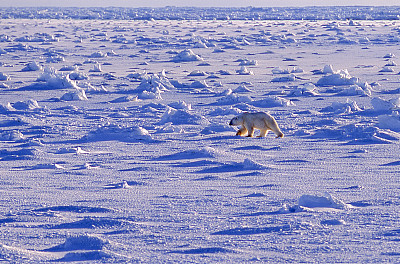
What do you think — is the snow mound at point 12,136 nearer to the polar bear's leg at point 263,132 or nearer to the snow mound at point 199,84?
the polar bear's leg at point 263,132

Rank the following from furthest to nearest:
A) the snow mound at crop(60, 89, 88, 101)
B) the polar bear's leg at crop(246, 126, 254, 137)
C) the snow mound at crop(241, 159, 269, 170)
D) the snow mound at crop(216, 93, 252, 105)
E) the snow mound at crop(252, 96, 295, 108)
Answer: the snow mound at crop(60, 89, 88, 101) → the snow mound at crop(216, 93, 252, 105) → the snow mound at crop(252, 96, 295, 108) → the polar bear's leg at crop(246, 126, 254, 137) → the snow mound at crop(241, 159, 269, 170)

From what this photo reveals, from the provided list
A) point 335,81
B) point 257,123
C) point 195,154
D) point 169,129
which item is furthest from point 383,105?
point 195,154

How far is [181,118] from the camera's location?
8570 mm

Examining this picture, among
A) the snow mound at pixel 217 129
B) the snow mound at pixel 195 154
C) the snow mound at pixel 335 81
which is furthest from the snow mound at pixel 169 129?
the snow mound at pixel 335 81

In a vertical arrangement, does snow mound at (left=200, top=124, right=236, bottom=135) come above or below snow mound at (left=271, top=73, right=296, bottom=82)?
below

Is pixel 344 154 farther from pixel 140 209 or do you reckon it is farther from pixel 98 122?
pixel 98 122

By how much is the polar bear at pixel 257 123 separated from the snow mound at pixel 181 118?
1.03m

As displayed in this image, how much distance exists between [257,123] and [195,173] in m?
1.71

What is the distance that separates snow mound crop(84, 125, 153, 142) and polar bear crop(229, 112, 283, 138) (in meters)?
0.91

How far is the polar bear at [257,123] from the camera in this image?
736cm

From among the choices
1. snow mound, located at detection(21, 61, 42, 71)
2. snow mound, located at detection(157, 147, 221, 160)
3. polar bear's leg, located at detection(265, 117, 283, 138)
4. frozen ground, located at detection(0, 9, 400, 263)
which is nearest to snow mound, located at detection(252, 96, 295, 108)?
frozen ground, located at detection(0, 9, 400, 263)

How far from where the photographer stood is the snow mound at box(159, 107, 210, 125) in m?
8.50

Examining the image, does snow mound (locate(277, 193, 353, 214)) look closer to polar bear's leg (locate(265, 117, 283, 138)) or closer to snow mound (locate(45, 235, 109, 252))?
snow mound (locate(45, 235, 109, 252))

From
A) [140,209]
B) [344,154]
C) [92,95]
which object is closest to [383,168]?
[344,154]
